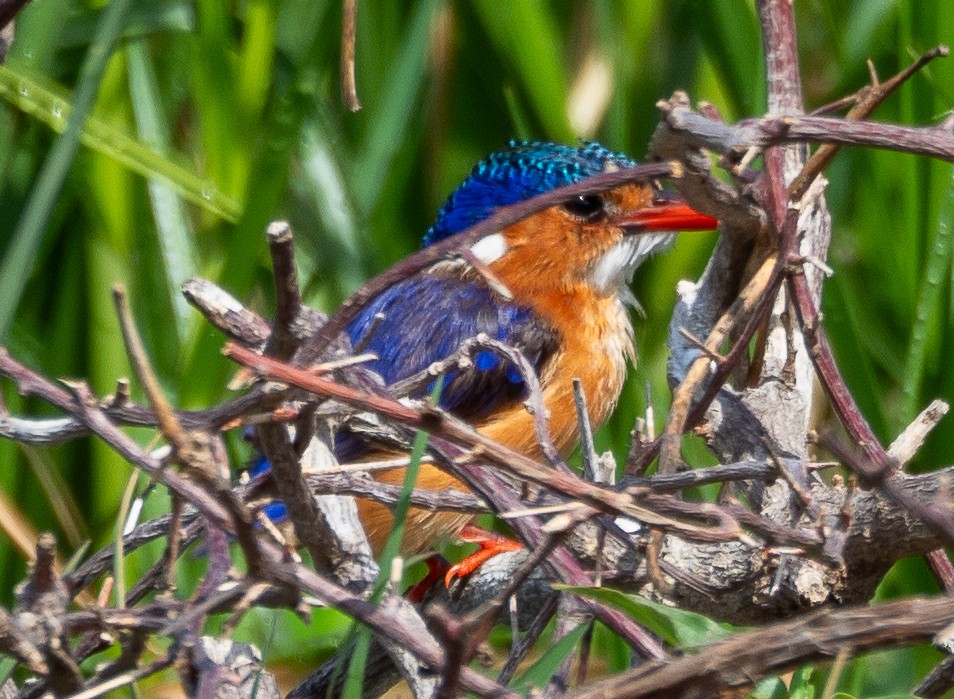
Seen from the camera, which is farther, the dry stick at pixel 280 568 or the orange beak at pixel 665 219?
the orange beak at pixel 665 219

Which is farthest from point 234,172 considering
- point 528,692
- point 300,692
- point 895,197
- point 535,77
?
point 528,692

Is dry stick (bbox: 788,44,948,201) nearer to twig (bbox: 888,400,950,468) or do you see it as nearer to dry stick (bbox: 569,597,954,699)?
twig (bbox: 888,400,950,468)

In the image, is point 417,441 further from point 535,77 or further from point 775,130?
point 535,77

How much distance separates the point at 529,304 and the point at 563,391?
0.29 m

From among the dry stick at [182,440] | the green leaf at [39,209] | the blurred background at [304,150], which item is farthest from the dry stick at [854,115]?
the blurred background at [304,150]

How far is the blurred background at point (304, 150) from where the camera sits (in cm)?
303

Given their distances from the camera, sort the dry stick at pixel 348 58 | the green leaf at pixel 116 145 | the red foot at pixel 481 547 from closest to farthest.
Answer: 1. the dry stick at pixel 348 58
2. the red foot at pixel 481 547
3. the green leaf at pixel 116 145

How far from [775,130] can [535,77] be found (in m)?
1.91

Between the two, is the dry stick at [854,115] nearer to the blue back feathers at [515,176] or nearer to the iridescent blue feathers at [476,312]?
the iridescent blue feathers at [476,312]

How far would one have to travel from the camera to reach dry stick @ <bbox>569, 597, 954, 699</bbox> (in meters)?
0.99

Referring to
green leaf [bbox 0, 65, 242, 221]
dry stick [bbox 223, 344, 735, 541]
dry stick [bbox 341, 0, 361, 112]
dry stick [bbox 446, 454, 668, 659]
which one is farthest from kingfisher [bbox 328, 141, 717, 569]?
dry stick [bbox 223, 344, 735, 541]

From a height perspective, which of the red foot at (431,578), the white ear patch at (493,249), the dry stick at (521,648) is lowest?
the red foot at (431,578)

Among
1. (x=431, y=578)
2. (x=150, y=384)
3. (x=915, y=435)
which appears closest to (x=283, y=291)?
(x=150, y=384)

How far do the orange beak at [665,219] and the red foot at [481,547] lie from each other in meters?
0.80
